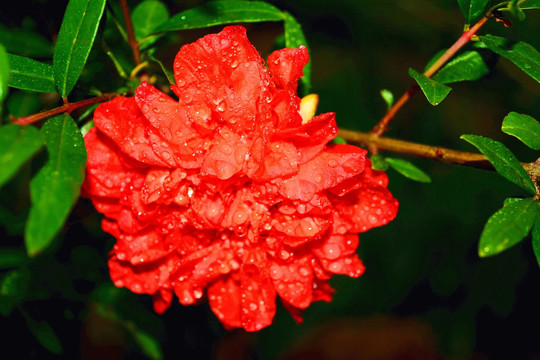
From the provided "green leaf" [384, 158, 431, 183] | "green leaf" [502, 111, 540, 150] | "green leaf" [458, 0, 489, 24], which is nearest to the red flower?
"green leaf" [384, 158, 431, 183]

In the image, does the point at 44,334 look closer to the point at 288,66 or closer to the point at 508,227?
the point at 288,66

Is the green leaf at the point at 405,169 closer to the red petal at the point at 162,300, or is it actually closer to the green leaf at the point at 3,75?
the red petal at the point at 162,300

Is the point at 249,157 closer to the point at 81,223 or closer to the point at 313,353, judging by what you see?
the point at 81,223

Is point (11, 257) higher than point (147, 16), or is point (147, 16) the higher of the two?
point (147, 16)

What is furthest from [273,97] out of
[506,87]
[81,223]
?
[506,87]

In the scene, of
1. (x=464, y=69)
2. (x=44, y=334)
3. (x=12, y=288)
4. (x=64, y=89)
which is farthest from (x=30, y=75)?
(x=464, y=69)
